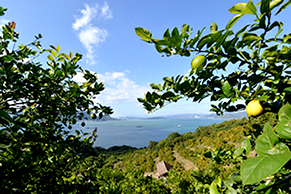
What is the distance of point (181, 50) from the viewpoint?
0.81 meters

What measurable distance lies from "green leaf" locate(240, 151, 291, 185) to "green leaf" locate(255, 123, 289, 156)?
7 centimetres

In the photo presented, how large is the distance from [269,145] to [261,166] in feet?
0.49

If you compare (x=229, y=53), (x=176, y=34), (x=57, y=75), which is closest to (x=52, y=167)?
(x=57, y=75)

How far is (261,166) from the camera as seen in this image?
1.29 ft

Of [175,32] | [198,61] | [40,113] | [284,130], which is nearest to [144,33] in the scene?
[175,32]

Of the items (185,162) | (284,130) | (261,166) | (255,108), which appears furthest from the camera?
(185,162)

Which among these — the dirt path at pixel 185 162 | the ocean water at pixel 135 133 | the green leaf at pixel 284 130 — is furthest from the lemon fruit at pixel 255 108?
the dirt path at pixel 185 162

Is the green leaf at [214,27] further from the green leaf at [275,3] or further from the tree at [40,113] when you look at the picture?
the tree at [40,113]

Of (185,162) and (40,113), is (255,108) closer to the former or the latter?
(40,113)

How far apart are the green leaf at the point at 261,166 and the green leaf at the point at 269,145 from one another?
0.24ft

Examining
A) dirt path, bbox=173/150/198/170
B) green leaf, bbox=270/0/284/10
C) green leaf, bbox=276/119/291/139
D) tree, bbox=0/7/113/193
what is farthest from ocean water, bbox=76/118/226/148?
dirt path, bbox=173/150/198/170

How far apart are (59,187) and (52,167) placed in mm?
311

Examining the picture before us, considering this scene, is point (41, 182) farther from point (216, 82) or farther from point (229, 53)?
point (229, 53)

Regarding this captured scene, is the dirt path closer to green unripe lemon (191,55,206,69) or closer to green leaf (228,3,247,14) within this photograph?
green unripe lemon (191,55,206,69)
